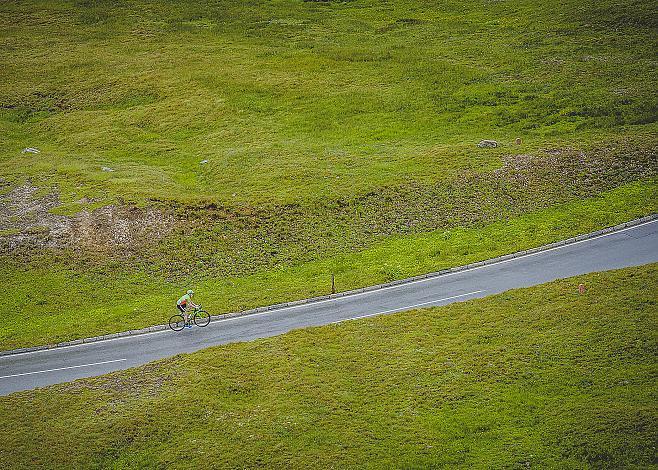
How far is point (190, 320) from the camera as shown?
46406 mm

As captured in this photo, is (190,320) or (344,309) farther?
(344,309)

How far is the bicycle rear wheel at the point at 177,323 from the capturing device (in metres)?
46.1

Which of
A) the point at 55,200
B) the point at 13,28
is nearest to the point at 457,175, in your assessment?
the point at 55,200

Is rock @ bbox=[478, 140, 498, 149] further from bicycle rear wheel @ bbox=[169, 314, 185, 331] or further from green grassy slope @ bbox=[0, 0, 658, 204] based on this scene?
bicycle rear wheel @ bbox=[169, 314, 185, 331]

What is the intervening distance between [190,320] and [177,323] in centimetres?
97

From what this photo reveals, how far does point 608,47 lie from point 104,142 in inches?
2878

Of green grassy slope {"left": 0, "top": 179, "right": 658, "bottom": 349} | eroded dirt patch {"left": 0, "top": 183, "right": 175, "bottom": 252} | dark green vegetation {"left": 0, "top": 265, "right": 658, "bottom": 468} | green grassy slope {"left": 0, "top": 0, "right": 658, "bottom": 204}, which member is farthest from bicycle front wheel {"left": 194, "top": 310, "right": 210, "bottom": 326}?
green grassy slope {"left": 0, "top": 0, "right": 658, "bottom": 204}

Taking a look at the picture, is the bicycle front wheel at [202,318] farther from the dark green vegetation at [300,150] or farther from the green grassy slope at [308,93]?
the green grassy slope at [308,93]

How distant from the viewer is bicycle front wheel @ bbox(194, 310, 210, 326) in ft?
152

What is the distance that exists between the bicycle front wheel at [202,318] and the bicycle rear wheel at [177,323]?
1.00 meters

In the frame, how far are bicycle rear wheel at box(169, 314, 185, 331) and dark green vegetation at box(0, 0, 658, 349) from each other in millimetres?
1660

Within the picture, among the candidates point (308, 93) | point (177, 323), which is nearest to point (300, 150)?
point (308, 93)

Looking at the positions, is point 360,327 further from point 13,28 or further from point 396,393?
point 13,28

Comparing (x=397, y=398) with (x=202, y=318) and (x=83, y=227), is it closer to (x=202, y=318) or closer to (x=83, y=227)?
(x=202, y=318)
